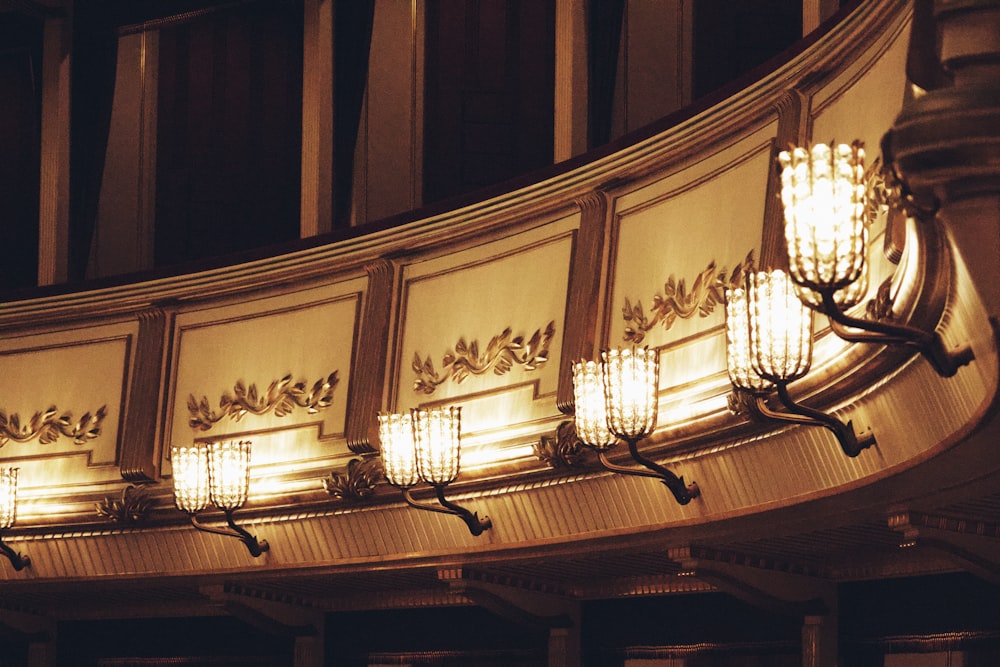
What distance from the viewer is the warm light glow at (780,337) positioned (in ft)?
15.3

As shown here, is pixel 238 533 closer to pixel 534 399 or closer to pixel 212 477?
pixel 212 477

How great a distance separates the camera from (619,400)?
593cm

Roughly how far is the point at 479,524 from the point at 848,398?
2.74 metres

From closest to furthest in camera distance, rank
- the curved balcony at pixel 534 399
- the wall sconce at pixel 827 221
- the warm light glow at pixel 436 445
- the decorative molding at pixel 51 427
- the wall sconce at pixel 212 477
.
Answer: the wall sconce at pixel 827 221
the curved balcony at pixel 534 399
the warm light glow at pixel 436 445
the wall sconce at pixel 212 477
the decorative molding at pixel 51 427

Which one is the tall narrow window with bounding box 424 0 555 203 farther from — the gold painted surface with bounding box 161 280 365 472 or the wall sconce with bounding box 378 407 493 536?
the wall sconce with bounding box 378 407 493 536

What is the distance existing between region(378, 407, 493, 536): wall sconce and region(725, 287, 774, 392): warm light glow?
2.35 meters

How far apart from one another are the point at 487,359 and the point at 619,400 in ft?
6.27

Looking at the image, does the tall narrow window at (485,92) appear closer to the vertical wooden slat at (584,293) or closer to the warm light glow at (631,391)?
the vertical wooden slat at (584,293)

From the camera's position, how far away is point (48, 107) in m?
11.8

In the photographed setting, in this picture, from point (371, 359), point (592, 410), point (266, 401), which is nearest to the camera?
point (592, 410)

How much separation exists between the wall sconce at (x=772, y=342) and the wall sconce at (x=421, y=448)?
7.76 feet

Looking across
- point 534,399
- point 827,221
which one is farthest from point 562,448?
point 827,221

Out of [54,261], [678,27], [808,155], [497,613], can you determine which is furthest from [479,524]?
[54,261]

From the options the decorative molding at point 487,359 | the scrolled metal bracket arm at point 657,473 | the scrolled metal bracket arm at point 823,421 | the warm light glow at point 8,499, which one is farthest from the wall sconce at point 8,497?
the scrolled metal bracket arm at point 823,421
